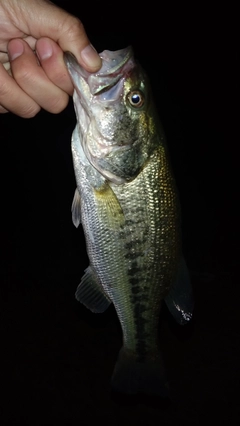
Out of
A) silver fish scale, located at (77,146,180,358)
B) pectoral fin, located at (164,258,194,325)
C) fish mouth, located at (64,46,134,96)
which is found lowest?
pectoral fin, located at (164,258,194,325)

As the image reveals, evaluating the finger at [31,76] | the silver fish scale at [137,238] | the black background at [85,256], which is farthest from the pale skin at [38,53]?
the black background at [85,256]

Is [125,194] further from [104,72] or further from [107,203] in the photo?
[104,72]

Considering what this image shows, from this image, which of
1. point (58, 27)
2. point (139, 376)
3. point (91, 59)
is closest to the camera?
point (91, 59)

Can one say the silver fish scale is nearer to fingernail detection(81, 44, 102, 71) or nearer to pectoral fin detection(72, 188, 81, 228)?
pectoral fin detection(72, 188, 81, 228)

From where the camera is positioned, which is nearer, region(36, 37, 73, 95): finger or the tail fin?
region(36, 37, 73, 95): finger

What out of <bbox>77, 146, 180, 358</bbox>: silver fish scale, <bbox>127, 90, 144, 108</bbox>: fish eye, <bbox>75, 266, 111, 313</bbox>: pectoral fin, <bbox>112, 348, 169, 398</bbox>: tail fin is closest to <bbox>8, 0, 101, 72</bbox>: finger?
<bbox>127, 90, 144, 108</bbox>: fish eye

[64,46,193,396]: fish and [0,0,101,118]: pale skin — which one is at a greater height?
[0,0,101,118]: pale skin

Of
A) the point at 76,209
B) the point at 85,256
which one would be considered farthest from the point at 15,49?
the point at 85,256

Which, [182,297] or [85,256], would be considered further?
[85,256]
